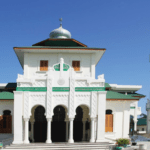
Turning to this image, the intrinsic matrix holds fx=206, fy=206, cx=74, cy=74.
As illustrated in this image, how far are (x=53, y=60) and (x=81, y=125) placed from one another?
7135 millimetres

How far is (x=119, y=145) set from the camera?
1681cm

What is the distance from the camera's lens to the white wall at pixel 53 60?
2088 cm

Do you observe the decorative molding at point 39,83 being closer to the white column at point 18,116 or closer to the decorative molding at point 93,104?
the white column at point 18,116

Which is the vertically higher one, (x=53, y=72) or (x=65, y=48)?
(x=65, y=48)

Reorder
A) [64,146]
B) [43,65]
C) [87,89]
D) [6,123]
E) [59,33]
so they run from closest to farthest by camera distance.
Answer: [64,146] < [87,89] < [6,123] < [43,65] < [59,33]

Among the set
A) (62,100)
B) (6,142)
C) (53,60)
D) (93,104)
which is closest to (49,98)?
(62,100)

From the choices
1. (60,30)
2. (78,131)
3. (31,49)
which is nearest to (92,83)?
(78,131)

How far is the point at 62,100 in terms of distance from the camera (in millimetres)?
17500

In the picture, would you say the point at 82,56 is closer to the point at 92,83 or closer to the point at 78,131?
the point at 92,83

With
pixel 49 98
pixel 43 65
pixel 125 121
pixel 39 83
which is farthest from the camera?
pixel 43 65

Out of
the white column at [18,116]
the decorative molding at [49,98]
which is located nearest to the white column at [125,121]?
the decorative molding at [49,98]

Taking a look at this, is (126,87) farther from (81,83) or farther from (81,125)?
(81,83)

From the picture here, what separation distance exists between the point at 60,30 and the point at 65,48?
4.80 meters

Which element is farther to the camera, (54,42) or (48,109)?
(54,42)
